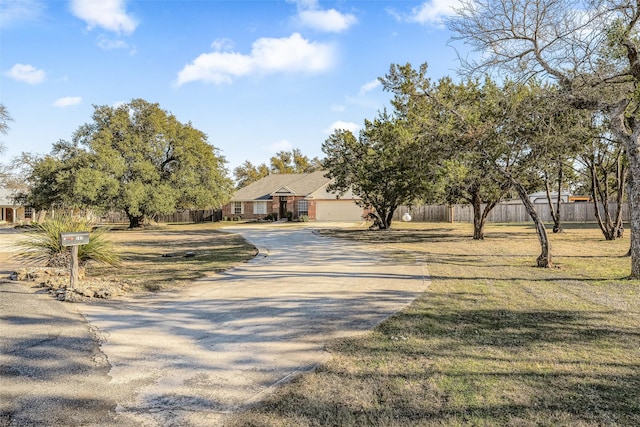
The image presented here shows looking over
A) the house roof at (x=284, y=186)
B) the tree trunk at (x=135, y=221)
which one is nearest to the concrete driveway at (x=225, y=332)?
the tree trunk at (x=135, y=221)

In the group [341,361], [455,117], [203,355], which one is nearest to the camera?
[341,361]

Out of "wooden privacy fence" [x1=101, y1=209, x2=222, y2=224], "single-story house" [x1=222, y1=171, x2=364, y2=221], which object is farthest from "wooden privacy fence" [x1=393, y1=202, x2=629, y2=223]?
"wooden privacy fence" [x1=101, y1=209, x2=222, y2=224]

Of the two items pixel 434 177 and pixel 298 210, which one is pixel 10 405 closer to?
pixel 434 177

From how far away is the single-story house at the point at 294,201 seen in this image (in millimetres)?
37438

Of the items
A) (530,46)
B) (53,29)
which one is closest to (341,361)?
(530,46)

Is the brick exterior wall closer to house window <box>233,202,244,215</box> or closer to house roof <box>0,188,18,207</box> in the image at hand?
house window <box>233,202,244,215</box>

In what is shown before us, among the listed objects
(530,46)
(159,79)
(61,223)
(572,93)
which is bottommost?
(61,223)

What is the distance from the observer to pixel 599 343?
4.29 m

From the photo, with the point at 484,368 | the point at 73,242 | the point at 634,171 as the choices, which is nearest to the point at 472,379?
the point at 484,368

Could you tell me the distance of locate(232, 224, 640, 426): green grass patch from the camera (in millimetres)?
2836

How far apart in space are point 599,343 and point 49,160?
30.6 metres

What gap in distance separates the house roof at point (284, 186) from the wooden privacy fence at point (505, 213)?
33.3 ft

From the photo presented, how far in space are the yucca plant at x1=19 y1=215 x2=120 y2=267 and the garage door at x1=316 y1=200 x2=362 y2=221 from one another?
94.2 feet

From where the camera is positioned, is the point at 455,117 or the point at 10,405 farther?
the point at 455,117
